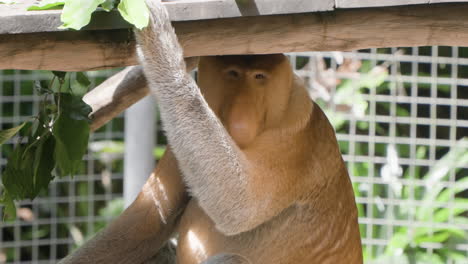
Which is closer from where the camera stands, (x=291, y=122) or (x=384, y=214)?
(x=291, y=122)

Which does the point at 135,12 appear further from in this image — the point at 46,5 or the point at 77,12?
the point at 46,5

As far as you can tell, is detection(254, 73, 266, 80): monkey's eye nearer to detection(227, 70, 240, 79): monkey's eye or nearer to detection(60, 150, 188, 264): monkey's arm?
detection(227, 70, 240, 79): monkey's eye

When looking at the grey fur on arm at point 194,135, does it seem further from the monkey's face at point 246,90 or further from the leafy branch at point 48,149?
the leafy branch at point 48,149

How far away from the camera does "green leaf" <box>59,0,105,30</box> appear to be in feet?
6.15

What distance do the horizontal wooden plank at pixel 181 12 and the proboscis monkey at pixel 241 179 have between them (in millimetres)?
164

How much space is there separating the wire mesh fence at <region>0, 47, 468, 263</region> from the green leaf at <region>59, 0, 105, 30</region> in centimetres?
302

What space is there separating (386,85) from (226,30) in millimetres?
2956

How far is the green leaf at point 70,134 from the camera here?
2428mm

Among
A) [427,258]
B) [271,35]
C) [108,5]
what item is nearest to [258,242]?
[271,35]

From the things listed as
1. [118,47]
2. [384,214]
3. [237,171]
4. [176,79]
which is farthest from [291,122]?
[384,214]

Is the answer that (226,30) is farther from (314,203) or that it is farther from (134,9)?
(314,203)

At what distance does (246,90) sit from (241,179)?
279mm

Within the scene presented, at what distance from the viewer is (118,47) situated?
7.09ft

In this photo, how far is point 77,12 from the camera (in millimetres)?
1891
